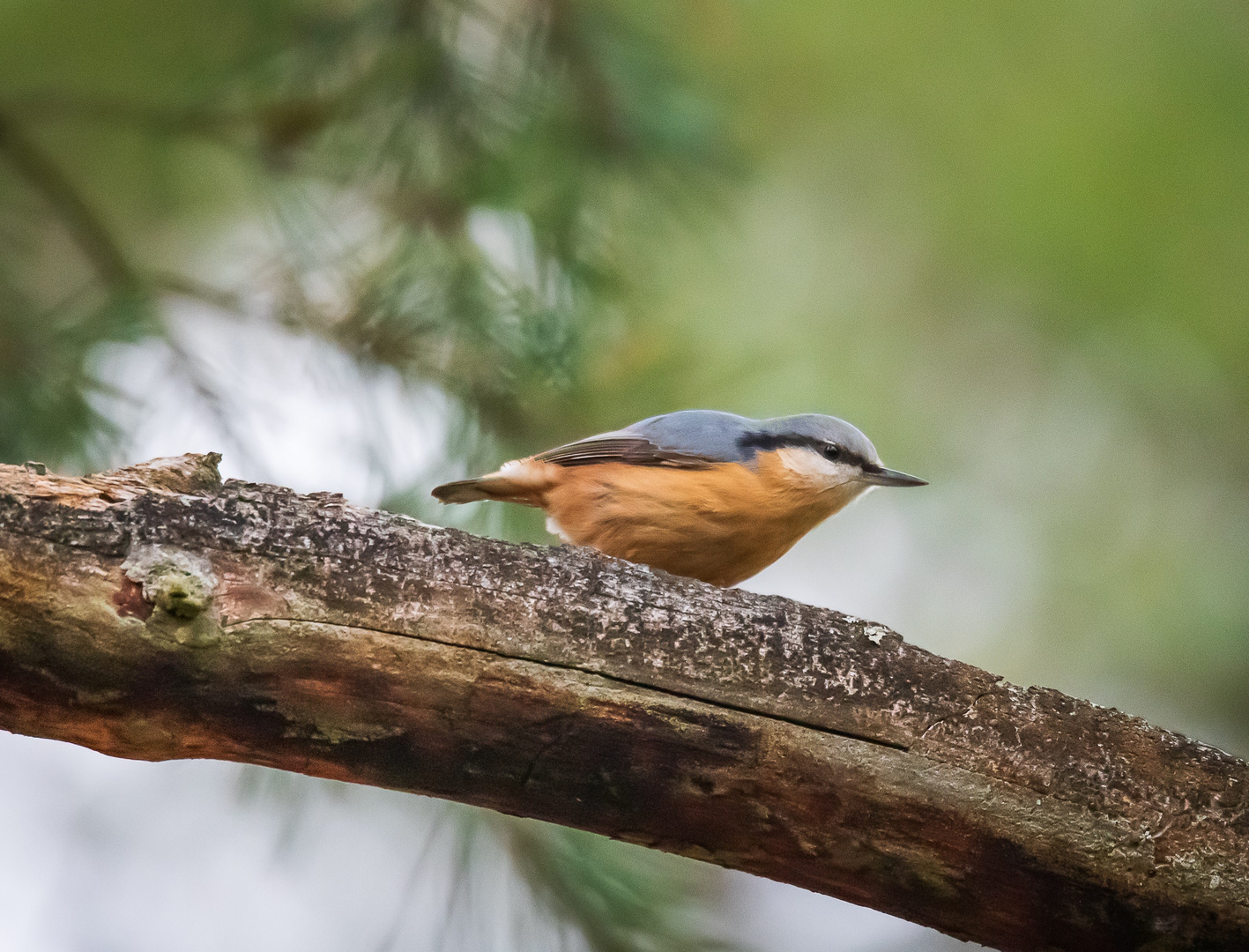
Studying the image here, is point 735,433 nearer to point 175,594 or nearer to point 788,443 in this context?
point 788,443

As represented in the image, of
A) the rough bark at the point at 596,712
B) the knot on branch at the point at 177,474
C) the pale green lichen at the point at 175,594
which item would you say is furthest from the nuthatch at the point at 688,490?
the pale green lichen at the point at 175,594

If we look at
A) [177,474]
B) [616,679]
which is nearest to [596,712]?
[616,679]

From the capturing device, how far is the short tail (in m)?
2.21

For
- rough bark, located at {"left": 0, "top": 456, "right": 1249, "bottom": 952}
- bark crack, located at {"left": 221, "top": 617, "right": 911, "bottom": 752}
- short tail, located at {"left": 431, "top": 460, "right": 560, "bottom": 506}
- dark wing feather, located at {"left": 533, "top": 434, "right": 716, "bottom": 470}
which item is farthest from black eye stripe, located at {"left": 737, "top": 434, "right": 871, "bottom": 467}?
bark crack, located at {"left": 221, "top": 617, "right": 911, "bottom": 752}

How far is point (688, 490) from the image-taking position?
7.75ft

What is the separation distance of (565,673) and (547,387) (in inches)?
35.9

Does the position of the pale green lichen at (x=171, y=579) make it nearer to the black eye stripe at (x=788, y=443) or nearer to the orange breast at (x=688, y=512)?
the orange breast at (x=688, y=512)

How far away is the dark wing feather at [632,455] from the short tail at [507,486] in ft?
0.23

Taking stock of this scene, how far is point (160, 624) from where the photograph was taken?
49.9 inches

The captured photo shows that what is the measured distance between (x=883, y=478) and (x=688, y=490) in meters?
0.57

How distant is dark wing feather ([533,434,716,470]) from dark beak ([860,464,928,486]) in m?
0.42

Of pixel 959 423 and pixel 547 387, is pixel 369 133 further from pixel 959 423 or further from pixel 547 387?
pixel 959 423

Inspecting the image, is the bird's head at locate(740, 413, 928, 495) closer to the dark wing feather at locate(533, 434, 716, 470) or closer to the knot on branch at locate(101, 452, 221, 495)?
the dark wing feather at locate(533, 434, 716, 470)

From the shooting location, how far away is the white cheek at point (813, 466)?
8.23 ft
